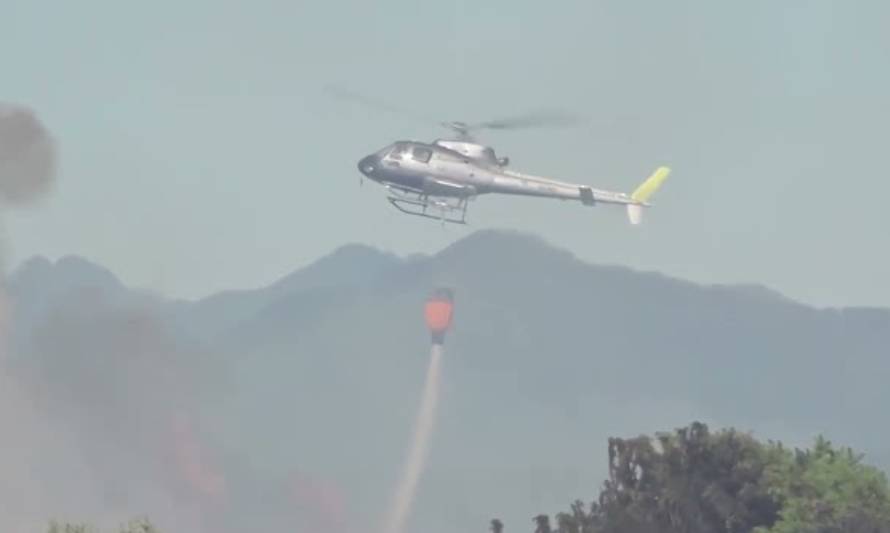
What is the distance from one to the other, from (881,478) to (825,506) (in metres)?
6.82

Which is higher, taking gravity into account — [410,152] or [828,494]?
[410,152]

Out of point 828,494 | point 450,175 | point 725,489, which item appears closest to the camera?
point 828,494

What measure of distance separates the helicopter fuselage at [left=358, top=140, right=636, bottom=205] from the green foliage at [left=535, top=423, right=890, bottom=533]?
53809mm

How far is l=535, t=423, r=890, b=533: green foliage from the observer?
125 metres

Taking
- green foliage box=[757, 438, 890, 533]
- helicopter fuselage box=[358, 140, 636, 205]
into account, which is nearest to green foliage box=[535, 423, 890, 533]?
green foliage box=[757, 438, 890, 533]

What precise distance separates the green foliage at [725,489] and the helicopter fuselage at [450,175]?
53.8 m

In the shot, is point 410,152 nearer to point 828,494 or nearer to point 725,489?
point 725,489

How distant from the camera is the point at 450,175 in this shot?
185875mm

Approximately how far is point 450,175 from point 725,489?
60.4m

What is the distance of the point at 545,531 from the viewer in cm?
12950

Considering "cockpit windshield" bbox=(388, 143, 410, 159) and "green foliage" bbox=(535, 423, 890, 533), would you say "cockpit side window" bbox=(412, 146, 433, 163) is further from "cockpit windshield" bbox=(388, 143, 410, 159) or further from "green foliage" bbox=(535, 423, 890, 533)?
"green foliage" bbox=(535, 423, 890, 533)

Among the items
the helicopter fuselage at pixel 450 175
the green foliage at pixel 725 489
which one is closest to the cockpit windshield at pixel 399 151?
the helicopter fuselage at pixel 450 175

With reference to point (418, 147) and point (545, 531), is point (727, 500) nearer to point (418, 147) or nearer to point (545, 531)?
point (545, 531)

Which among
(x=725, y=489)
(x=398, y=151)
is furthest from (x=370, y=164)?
(x=725, y=489)
